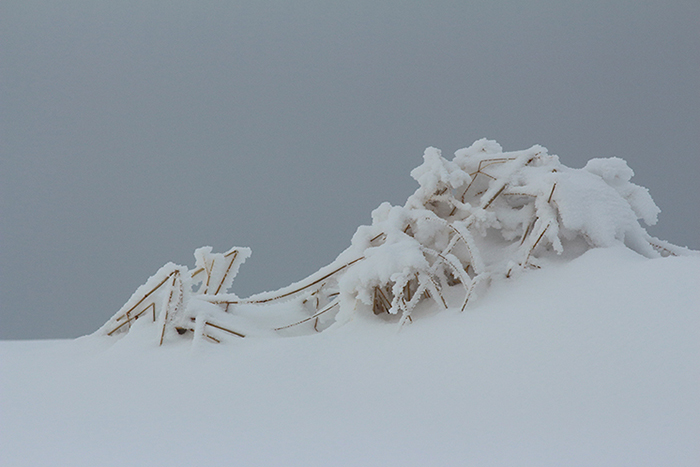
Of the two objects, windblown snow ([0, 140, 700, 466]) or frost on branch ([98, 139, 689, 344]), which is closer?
windblown snow ([0, 140, 700, 466])

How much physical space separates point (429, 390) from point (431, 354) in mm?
153

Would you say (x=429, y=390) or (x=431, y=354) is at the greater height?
(x=431, y=354)

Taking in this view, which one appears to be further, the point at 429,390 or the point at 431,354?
the point at 431,354

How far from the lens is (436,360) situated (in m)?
1.26

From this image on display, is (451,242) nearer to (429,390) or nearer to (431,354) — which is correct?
(431,354)

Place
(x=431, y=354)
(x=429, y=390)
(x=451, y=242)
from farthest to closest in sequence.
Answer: (x=451, y=242) < (x=431, y=354) < (x=429, y=390)

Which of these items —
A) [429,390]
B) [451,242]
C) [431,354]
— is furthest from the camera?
[451,242]

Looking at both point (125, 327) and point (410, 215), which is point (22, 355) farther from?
point (410, 215)

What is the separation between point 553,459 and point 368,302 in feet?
2.35

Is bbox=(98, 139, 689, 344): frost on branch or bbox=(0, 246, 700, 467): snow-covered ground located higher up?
bbox=(98, 139, 689, 344): frost on branch

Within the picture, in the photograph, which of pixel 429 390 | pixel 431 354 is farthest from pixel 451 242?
pixel 429 390

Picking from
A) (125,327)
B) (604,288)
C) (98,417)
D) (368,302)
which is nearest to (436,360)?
(368,302)

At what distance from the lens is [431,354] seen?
1288mm

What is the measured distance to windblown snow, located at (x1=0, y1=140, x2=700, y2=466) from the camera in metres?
0.96
